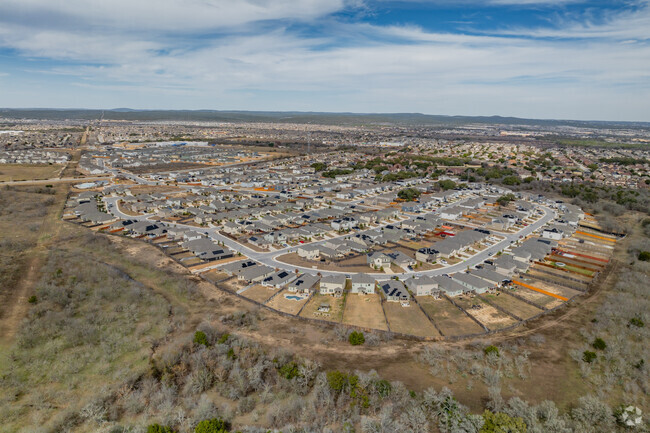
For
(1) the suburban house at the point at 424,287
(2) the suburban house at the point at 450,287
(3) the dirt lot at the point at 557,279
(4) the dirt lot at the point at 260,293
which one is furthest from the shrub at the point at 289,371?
(3) the dirt lot at the point at 557,279

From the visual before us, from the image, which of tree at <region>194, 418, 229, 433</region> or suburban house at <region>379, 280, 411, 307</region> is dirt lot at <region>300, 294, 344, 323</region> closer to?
suburban house at <region>379, 280, 411, 307</region>

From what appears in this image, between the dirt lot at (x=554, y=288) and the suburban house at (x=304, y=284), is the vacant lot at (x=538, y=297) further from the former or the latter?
the suburban house at (x=304, y=284)

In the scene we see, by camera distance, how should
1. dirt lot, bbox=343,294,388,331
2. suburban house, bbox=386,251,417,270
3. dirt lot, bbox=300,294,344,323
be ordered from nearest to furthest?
dirt lot, bbox=343,294,388,331
dirt lot, bbox=300,294,344,323
suburban house, bbox=386,251,417,270

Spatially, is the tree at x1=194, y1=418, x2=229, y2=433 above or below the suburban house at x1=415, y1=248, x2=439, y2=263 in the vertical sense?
below

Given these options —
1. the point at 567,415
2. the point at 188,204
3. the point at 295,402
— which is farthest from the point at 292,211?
the point at 567,415

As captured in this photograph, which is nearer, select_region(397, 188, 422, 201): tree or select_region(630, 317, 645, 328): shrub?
select_region(630, 317, 645, 328): shrub

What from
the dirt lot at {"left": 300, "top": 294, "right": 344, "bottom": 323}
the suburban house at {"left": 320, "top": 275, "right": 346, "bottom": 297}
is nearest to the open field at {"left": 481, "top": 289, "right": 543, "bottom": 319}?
the suburban house at {"left": 320, "top": 275, "right": 346, "bottom": 297}

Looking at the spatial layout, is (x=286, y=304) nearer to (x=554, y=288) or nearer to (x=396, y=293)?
(x=396, y=293)
